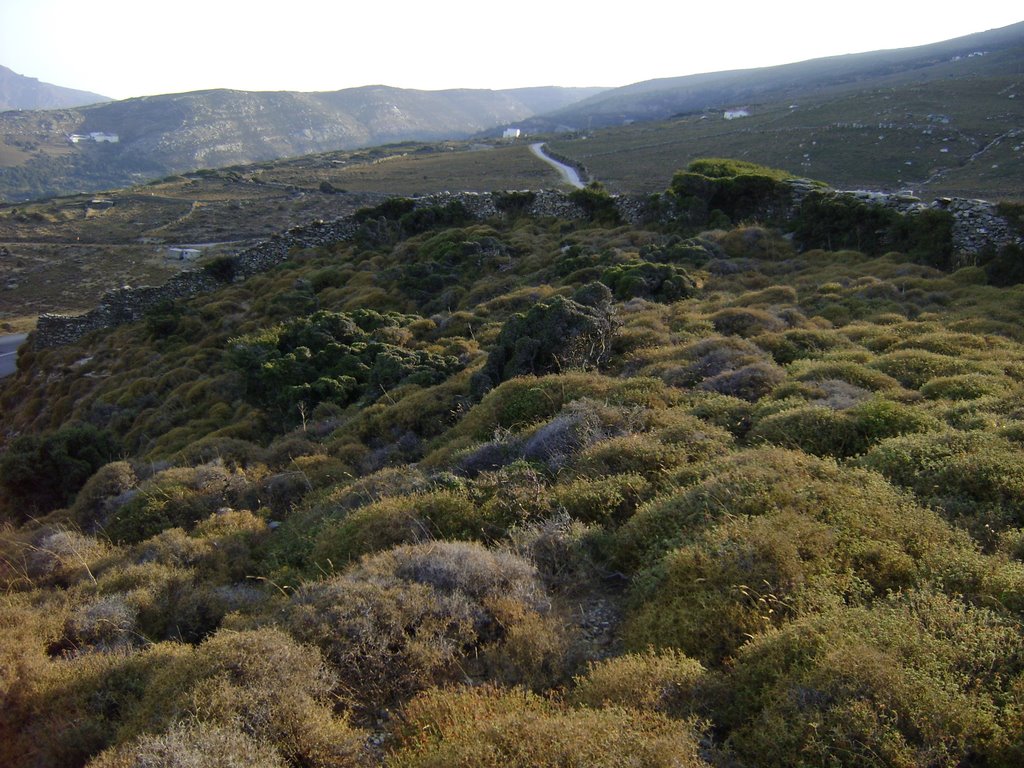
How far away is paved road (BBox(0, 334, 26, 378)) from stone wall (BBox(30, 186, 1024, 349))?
21.6 feet

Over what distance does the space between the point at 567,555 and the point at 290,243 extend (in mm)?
23811

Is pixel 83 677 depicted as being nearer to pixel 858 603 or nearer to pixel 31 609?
pixel 31 609

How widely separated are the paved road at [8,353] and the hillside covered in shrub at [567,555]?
2238 cm

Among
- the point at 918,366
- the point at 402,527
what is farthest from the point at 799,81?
the point at 402,527

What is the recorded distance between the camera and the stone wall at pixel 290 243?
16281 millimetres

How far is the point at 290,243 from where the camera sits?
83.6ft

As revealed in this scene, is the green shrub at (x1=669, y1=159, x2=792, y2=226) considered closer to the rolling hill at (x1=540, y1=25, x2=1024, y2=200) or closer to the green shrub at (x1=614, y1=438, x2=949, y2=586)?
the green shrub at (x1=614, y1=438, x2=949, y2=586)

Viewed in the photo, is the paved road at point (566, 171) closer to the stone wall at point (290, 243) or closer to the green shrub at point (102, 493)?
the stone wall at point (290, 243)

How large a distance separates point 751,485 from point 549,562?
1812mm

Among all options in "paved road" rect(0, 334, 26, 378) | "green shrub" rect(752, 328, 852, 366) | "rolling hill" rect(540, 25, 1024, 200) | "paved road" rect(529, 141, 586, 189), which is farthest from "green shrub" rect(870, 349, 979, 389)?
"paved road" rect(529, 141, 586, 189)

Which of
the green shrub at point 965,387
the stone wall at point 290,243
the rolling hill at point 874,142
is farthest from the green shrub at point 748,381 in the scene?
the rolling hill at point 874,142

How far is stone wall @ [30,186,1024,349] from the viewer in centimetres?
1628

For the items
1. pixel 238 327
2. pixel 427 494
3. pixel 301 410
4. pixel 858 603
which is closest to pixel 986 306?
pixel 858 603

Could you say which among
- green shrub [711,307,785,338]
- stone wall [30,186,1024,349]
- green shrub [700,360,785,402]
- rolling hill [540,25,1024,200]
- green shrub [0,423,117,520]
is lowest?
green shrub [0,423,117,520]
